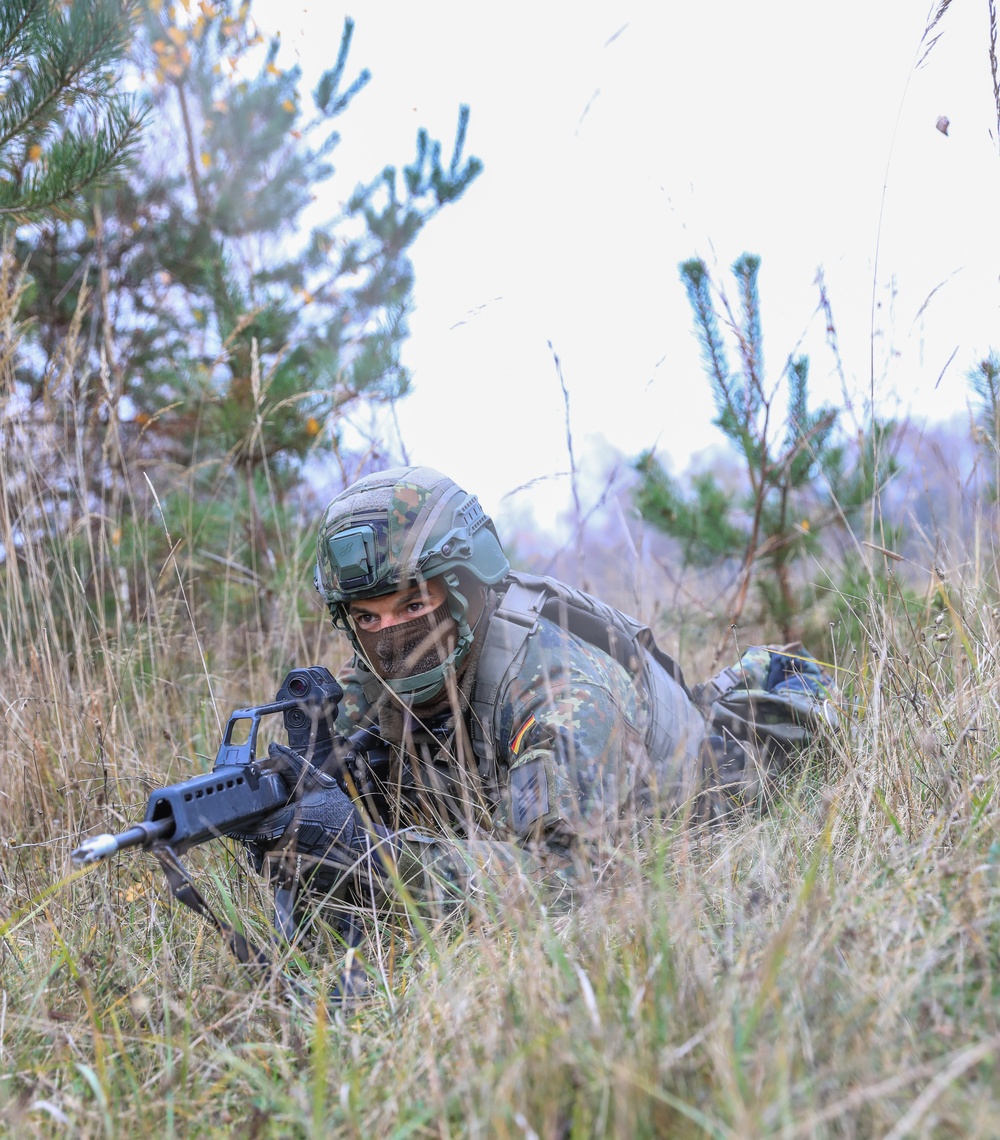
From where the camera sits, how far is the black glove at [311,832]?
2.10 meters

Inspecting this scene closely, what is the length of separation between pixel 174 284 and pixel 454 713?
5.90 meters

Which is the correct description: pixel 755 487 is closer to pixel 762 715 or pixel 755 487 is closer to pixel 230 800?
pixel 762 715

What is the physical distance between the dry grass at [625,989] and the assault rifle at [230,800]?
0.57 feet

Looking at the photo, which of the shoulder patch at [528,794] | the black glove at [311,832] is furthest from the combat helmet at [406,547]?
the black glove at [311,832]

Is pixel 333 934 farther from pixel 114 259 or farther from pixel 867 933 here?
pixel 114 259

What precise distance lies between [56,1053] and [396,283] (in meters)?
5.83

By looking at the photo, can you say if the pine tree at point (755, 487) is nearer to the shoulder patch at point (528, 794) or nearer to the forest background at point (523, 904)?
the forest background at point (523, 904)

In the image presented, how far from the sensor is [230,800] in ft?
6.41

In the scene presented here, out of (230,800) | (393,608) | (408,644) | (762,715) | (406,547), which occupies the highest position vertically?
(406,547)

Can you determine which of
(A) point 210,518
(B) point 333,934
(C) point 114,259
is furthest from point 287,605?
(C) point 114,259

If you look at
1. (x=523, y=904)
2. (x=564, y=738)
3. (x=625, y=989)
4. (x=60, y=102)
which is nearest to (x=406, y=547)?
(x=564, y=738)

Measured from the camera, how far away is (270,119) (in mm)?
7211

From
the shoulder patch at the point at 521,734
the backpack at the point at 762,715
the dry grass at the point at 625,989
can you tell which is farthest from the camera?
the backpack at the point at 762,715

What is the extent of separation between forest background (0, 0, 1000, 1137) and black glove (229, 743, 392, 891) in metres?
0.18
